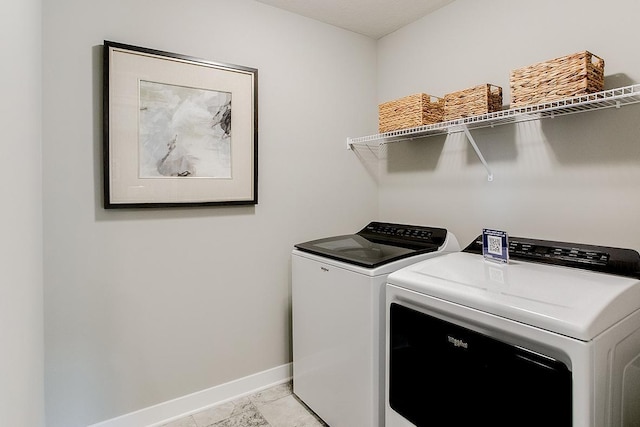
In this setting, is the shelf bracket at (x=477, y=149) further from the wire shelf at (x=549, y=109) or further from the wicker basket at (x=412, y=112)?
the wicker basket at (x=412, y=112)

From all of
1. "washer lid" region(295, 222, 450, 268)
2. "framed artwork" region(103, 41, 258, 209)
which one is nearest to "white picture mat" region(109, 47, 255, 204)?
"framed artwork" region(103, 41, 258, 209)

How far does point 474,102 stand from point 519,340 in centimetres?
117

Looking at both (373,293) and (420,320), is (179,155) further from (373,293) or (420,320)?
(420,320)

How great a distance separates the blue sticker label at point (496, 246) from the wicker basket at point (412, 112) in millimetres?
755

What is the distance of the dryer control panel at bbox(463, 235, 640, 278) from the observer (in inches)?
52.1

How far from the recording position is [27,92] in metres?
1.12

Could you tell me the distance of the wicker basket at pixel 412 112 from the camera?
6.53ft

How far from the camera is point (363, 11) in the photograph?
7.36 ft

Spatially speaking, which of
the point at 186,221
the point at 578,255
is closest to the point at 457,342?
the point at 578,255

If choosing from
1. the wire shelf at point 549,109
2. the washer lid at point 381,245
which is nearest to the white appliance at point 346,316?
the washer lid at point 381,245

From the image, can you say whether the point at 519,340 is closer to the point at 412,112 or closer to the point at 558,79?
the point at 558,79

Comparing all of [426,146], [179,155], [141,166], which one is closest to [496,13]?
[426,146]

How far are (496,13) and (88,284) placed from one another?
2507 millimetres

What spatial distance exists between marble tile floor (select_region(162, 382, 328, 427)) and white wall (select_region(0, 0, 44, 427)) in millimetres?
990
